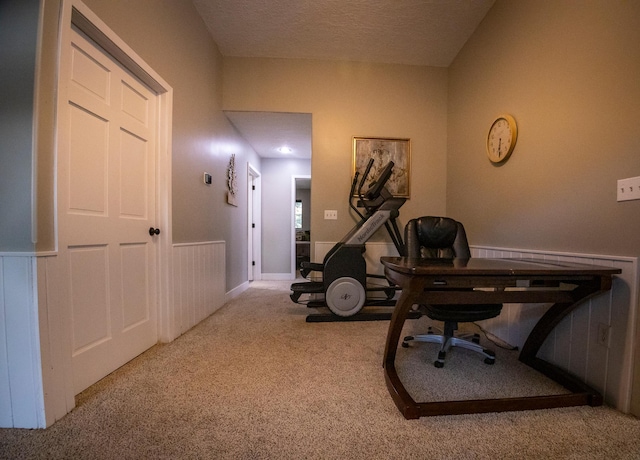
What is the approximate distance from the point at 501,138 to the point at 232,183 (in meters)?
2.90

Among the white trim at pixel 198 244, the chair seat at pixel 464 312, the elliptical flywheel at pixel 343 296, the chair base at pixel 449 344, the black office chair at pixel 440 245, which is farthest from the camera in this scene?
the elliptical flywheel at pixel 343 296

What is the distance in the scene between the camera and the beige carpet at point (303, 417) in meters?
0.96

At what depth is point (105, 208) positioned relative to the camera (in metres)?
1.46

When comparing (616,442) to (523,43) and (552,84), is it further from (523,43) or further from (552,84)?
(523,43)

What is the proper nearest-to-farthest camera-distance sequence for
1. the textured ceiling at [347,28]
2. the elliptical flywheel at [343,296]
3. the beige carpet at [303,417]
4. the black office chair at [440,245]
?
the beige carpet at [303,417]
the black office chair at [440,245]
the textured ceiling at [347,28]
the elliptical flywheel at [343,296]

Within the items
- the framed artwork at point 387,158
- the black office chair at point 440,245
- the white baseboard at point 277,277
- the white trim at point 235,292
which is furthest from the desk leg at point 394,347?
the white baseboard at point 277,277

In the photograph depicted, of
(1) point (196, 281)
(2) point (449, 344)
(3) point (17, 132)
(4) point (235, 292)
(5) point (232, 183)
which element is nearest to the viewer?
(3) point (17, 132)

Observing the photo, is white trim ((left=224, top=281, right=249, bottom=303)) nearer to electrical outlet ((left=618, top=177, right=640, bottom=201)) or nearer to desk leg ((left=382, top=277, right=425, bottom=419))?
desk leg ((left=382, top=277, right=425, bottom=419))

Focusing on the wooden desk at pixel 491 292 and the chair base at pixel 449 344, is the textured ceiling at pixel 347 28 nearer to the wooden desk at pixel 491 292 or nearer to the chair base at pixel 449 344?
the wooden desk at pixel 491 292

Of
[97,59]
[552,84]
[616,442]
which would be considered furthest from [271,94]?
[616,442]

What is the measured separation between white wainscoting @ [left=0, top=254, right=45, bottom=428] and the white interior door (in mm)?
156

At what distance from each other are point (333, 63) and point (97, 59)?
229 cm

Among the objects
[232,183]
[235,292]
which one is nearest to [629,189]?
[232,183]

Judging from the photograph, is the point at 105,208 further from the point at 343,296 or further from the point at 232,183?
the point at 343,296
